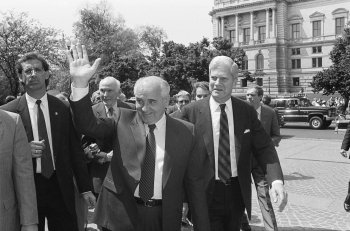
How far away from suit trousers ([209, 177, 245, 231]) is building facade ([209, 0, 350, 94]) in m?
63.5

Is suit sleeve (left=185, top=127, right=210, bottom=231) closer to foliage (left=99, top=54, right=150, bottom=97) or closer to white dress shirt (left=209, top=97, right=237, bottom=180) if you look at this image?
white dress shirt (left=209, top=97, right=237, bottom=180)

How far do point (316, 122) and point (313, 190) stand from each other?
55.7 feet

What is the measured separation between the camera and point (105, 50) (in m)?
58.4

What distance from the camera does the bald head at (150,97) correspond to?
277cm

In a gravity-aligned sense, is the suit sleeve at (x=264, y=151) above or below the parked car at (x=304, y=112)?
above

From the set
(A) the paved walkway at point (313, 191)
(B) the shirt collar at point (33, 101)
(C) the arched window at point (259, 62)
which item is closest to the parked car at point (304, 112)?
(A) the paved walkway at point (313, 191)

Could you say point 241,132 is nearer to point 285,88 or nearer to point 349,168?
point 349,168

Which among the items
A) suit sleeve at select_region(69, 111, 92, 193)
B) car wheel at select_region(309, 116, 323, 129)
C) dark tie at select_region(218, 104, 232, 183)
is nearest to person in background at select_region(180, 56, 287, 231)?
dark tie at select_region(218, 104, 232, 183)

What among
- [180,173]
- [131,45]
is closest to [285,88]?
[131,45]

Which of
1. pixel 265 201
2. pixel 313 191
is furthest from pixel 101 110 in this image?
pixel 313 191

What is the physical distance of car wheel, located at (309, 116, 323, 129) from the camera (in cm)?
2372

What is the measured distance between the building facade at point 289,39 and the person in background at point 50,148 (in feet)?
209

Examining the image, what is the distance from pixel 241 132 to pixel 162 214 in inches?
47.5

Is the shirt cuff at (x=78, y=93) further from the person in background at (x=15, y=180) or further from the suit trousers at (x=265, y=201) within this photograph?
the suit trousers at (x=265, y=201)
